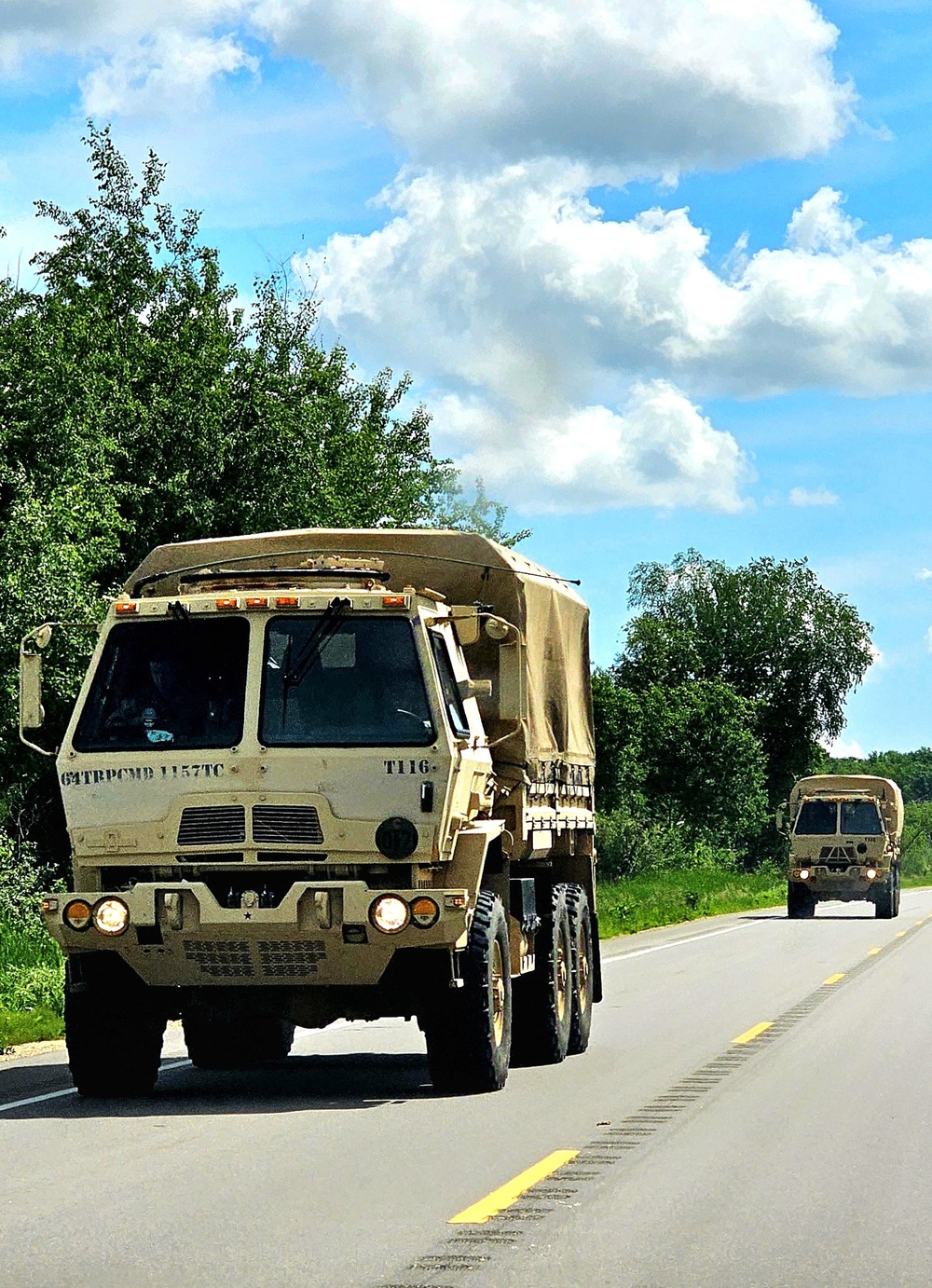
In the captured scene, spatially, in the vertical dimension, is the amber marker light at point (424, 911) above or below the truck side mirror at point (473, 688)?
below

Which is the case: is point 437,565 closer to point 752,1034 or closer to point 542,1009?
point 542,1009

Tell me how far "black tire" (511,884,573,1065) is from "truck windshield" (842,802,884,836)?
29.3m

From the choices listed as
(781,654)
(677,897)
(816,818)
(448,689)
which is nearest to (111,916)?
(448,689)

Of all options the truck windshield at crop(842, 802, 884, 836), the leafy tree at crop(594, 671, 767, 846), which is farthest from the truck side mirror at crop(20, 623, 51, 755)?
the leafy tree at crop(594, 671, 767, 846)

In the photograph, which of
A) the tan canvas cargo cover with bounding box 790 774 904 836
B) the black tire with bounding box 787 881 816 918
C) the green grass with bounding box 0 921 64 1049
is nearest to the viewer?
the green grass with bounding box 0 921 64 1049

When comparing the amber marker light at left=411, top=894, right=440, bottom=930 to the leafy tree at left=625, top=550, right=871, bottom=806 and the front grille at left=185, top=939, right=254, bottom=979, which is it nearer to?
the front grille at left=185, top=939, right=254, bottom=979

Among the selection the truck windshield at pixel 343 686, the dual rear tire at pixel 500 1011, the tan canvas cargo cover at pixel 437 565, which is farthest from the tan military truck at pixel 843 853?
the truck windshield at pixel 343 686

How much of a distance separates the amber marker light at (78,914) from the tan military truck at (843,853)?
3177 cm

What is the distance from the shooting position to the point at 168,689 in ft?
38.2

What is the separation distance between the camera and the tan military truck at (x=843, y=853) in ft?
137

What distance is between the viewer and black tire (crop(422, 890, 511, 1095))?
457 inches

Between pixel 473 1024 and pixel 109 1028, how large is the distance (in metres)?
2.15

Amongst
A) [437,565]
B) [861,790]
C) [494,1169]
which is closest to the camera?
[494,1169]

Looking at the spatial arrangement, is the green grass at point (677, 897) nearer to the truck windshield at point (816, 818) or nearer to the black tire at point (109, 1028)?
the truck windshield at point (816, 818)
